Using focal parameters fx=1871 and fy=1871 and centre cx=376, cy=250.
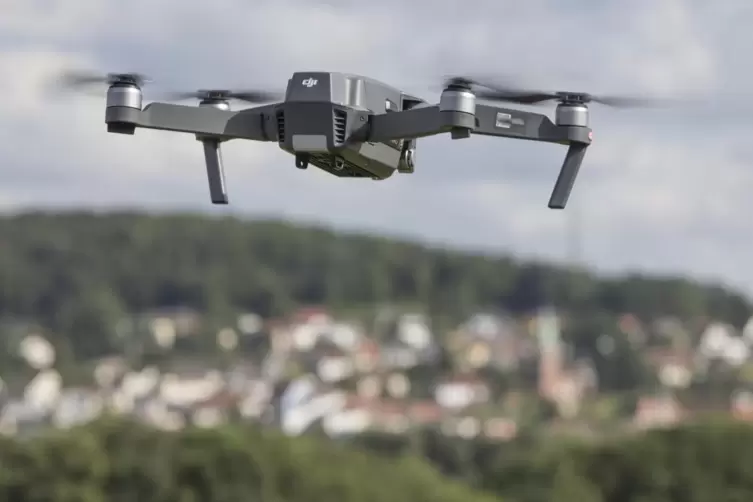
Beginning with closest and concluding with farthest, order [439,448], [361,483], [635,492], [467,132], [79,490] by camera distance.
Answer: [467,132], [79,490], [361,483], [635,492], [439,448]

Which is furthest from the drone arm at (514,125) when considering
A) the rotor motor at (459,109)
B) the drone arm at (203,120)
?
the drone arm at (203,120)

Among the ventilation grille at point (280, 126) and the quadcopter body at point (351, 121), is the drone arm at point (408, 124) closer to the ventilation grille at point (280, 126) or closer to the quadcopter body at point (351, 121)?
the quadcopter body at point (351, 121)

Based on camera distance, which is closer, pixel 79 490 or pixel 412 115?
pixel 412 115

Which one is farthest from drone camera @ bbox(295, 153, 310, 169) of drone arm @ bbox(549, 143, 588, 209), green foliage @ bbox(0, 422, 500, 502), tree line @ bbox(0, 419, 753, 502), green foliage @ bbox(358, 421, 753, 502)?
green foliage @ bbox(358, 421, 753, 502)

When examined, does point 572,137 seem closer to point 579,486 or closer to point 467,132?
point 467,132

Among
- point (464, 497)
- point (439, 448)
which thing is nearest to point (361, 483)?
point (464, 497)

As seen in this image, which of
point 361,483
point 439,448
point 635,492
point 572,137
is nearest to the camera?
point 572,137
